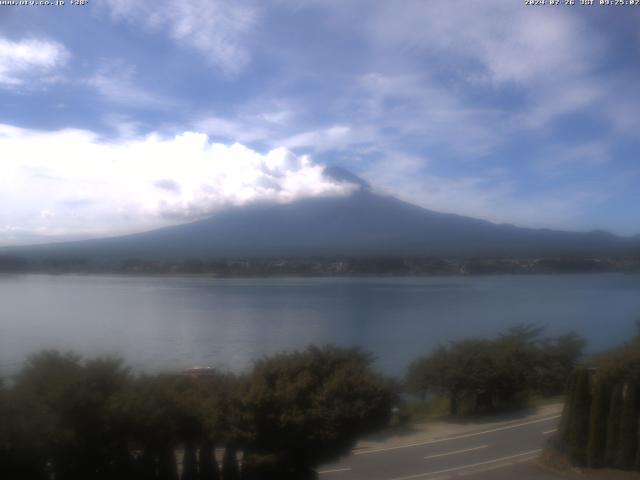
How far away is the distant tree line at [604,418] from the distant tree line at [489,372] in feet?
19.7

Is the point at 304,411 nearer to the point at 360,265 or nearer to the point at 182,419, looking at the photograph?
the point at 182,419

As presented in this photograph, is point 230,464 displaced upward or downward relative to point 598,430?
upward

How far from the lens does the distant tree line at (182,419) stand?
6.81 metres

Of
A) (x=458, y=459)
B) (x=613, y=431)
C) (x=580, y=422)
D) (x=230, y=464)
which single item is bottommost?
(x=458, y=459)

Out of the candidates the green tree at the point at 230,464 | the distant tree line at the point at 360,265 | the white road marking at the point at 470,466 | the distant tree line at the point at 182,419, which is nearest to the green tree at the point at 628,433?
the white road marking at the point at 470,466

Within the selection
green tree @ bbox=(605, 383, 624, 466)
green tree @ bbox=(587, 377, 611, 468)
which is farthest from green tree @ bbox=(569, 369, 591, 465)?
green tree @ bbox=(605, 383, 624, 466)

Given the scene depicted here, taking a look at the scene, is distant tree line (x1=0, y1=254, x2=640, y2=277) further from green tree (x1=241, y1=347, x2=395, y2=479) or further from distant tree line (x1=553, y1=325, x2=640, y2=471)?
distant tree line (x1=553, y1=325, x2=640, y2=471)

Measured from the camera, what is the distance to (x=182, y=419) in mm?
7945

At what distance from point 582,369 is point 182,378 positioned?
23.0ft

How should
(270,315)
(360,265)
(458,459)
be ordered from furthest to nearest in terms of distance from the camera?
(360,265)
(270,315)
(458,459)

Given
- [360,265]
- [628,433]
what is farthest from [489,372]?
[360,265]

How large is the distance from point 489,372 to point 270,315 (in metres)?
12.6

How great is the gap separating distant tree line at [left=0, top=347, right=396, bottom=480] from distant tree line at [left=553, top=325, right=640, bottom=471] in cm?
345

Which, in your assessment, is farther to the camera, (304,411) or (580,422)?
(580,422)
